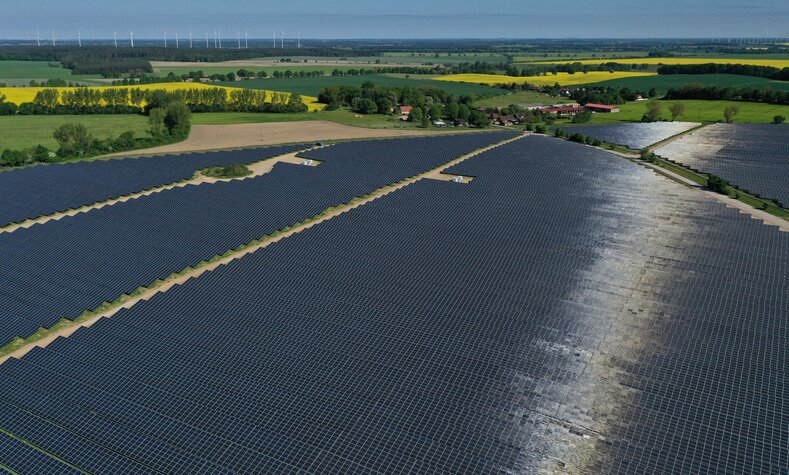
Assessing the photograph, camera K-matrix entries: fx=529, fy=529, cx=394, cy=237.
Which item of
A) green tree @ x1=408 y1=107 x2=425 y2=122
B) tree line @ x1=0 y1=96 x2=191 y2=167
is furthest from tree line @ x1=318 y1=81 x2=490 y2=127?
tree line @ x1=0 y1=96 x2=191 y2=167

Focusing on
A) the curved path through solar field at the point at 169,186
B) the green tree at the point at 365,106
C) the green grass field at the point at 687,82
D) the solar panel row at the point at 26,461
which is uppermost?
the green grass field at the point at 687,82

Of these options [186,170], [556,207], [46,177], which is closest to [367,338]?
[556,207]

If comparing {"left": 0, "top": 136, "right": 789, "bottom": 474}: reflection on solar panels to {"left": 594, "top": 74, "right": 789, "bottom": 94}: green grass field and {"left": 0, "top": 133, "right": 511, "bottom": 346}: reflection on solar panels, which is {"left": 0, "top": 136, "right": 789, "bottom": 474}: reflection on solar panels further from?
{"left": 594, "top": 74, "right": 789, "bottom": 94}: green grass field

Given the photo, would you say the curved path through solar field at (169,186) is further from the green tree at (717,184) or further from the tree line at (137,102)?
the tree line at (137,102)

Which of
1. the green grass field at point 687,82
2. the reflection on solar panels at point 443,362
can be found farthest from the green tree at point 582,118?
the reflection on solar panels at point 443,362

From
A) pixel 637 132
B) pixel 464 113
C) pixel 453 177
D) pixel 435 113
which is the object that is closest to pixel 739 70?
pixel 637 132

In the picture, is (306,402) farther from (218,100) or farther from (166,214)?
(218,100)

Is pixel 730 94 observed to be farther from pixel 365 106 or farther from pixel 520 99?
pixel 365 106
